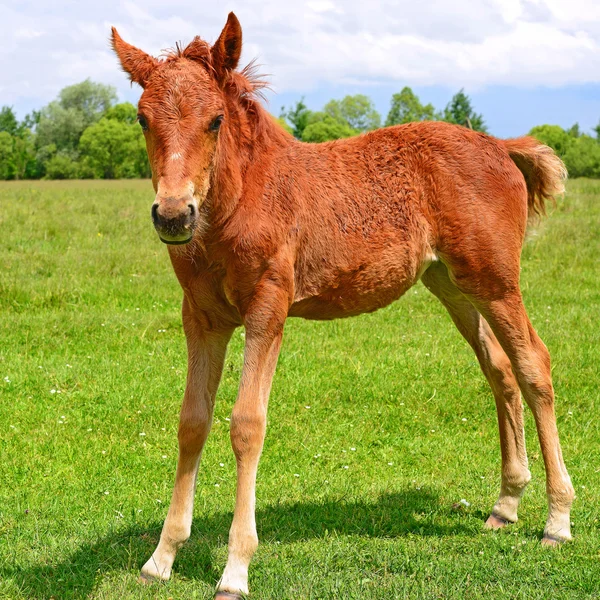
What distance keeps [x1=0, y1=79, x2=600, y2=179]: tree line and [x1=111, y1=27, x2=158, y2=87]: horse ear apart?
155 ft

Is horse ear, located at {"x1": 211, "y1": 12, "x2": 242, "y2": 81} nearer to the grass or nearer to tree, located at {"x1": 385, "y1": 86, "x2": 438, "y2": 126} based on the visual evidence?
the grass

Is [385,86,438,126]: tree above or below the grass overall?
above

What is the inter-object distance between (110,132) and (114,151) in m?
1.55

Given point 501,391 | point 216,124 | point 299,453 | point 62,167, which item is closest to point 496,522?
point 501,391

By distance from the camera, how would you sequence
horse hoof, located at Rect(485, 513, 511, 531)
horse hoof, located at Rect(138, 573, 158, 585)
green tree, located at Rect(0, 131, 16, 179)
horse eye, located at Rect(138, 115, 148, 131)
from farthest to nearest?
1. green tree, located at Rect(0, 131, 16, 179)
2. horse hoof, located at Rect(485, 513, 511, 531)
3. horse hoof, located at Rect(138, 573, 158, 585)
4. horse eye, located at Rect(138, 115, 148, 131)

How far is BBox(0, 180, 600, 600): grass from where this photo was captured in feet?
14.1

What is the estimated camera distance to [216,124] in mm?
3756

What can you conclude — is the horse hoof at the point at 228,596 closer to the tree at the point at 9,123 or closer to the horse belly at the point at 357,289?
the horse belly at the point at 357,289

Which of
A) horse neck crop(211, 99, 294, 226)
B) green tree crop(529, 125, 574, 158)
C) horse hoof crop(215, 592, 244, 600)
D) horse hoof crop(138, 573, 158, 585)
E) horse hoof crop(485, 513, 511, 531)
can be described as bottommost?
horse hoof crop(138, 573, 158, 585)

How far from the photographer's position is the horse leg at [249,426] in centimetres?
396

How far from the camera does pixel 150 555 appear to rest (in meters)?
4.48

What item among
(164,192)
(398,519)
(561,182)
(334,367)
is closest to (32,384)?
(334,367)

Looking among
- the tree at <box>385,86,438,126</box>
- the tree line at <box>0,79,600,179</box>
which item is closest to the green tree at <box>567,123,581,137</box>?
the tree line at <box>0,79,600,179</box>

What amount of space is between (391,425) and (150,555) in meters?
2.86
